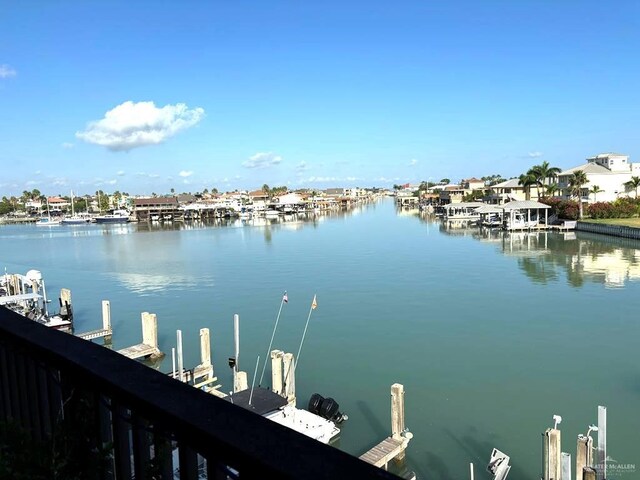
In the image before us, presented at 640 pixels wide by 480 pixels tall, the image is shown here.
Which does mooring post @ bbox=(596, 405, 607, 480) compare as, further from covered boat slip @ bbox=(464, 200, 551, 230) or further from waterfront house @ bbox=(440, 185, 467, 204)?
waterfront house @ bbox=(440, 185, 467, 204)

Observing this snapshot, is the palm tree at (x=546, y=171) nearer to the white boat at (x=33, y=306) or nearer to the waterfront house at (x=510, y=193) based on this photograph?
the waterfront house at (x=510, y=193)

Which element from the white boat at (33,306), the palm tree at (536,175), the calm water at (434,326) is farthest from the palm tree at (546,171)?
the white boat at (33,306)

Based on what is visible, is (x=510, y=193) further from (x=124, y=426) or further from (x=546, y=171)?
(x=124, y=426)

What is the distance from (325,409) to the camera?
535 inches

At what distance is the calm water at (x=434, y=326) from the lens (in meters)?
14.0

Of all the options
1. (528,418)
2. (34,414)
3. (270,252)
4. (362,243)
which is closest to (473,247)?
(362,243)

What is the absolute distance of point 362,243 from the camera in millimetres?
64500

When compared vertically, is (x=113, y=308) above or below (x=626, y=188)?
below

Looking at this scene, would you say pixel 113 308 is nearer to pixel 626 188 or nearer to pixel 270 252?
pixel 270 252

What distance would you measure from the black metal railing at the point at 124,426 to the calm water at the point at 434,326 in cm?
1095

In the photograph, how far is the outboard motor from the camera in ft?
44.6

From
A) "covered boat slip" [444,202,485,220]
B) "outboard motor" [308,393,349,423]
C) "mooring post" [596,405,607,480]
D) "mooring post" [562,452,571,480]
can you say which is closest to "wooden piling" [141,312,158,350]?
Result: "outboard motor" [308,393,349,423]

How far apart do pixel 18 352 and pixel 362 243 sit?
62284mm

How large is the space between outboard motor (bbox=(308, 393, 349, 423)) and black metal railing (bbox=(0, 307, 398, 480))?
11.6m
